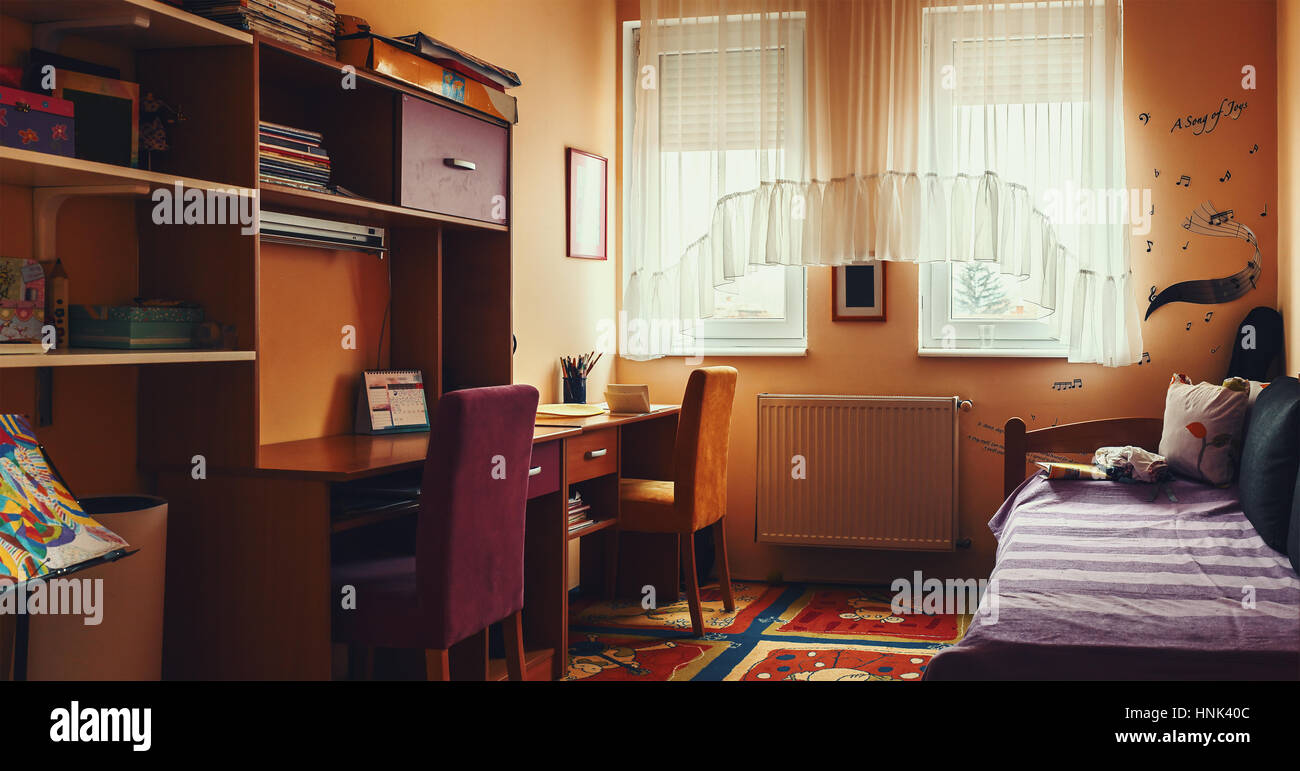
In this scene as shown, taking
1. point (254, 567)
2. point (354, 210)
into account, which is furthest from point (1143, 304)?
point (254, 567)

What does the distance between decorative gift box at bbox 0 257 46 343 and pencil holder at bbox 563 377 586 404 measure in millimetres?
2311

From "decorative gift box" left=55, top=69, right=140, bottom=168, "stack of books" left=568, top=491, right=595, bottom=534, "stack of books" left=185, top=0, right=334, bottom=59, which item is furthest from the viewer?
"stack of books" left=568, top=491, right=595, bottom=534

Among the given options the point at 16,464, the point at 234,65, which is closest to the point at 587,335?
the point at 234,65

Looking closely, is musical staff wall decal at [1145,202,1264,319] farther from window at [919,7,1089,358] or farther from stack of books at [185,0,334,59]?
stack of books at [185,0,334,59]

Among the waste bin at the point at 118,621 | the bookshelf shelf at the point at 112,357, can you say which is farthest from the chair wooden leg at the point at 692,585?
the waste bin at the point at 118,621

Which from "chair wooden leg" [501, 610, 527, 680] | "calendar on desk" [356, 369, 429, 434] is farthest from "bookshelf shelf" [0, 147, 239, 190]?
"chair wooden leg" [501, 610, 527, 680]

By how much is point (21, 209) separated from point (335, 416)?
42.8 inches

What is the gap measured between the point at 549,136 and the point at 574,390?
998 mm

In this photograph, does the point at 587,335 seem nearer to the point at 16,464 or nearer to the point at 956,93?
the point at 956,93

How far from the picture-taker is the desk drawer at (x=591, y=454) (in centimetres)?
331

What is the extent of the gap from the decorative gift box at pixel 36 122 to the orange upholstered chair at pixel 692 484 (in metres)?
2.10

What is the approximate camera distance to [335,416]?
118 inches

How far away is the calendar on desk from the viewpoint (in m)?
3.01
